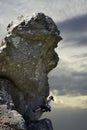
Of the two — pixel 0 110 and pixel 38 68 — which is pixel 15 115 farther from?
pixel 38 68

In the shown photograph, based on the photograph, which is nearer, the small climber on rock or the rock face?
the rock face

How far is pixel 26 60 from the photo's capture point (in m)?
42.0

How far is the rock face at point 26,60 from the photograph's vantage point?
137 feet

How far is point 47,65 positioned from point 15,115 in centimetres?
939

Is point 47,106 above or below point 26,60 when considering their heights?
below

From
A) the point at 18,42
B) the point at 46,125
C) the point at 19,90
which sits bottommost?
the point at 46,125

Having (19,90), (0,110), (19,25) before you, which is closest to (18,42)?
(19,25)

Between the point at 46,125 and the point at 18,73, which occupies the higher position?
the point at 18,73

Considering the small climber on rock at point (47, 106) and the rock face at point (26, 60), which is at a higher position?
the rock face at point (26, 60)

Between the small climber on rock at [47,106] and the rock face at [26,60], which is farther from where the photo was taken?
the small climber on rock at [47,106]

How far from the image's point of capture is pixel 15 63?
41.6 meters

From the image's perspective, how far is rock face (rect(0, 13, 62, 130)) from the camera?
137 feet

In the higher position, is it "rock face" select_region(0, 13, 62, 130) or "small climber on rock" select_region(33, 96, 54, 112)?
"rock face" select_region(0, 13, 62, 130)

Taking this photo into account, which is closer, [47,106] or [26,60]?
[26,60]
